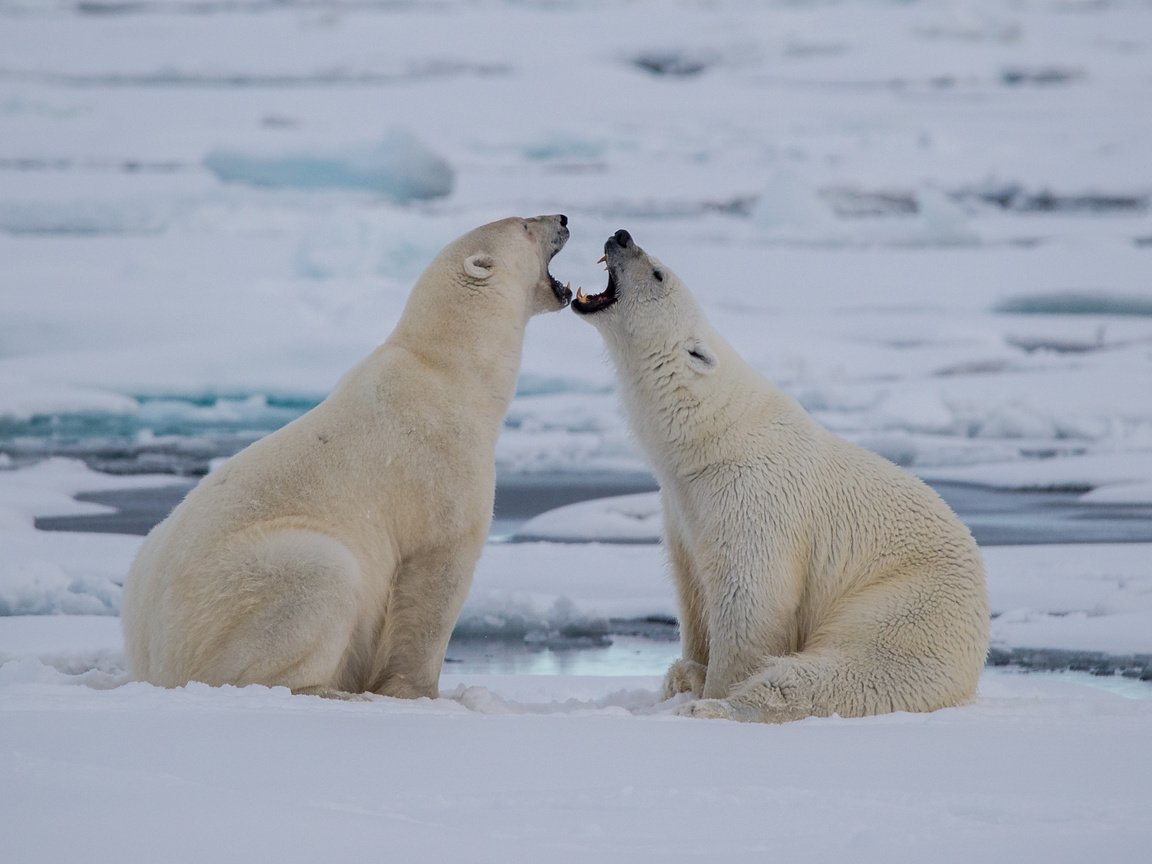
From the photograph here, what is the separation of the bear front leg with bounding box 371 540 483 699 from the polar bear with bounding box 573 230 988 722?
657 mm

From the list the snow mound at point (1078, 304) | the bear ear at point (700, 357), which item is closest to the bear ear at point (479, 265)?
the bear ear at point (700, 357)

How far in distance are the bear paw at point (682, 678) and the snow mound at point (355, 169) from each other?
42.4 feet

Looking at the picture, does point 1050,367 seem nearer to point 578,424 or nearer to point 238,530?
point 578,424

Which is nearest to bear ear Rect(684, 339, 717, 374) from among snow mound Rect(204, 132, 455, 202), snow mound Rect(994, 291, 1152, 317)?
snow mound Rect(994, 291, 1152, 317)

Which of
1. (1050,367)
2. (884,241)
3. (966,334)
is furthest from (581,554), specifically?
(884,241)

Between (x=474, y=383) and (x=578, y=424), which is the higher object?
(x=474, y=383)

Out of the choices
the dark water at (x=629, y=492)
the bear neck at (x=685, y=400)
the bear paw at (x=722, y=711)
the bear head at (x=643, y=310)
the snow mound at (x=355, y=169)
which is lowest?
the dark water at (x=629, y=492)

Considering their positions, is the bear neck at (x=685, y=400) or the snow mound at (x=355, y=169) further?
the snow mound at (x=355, y=169)

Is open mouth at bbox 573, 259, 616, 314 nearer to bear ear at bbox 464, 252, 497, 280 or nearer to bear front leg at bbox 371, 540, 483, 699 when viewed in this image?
bear ear at bbox 464, 252, 497, 280

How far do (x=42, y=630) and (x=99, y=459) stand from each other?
4007mm

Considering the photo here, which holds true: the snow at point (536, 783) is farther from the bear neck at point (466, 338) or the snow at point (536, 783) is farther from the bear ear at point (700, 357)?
the bear ear at point (700, 357)

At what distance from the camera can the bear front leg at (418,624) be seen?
11.7 ft

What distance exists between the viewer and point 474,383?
3.82m

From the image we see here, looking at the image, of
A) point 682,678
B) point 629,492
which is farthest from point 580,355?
point 682,678
